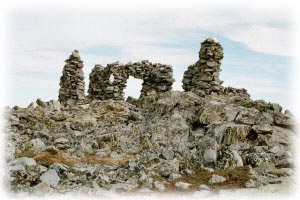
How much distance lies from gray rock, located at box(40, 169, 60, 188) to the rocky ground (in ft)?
0.12

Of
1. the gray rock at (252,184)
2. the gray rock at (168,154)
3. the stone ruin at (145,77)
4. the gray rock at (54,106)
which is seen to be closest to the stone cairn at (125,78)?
the stone ruin at (145,77)

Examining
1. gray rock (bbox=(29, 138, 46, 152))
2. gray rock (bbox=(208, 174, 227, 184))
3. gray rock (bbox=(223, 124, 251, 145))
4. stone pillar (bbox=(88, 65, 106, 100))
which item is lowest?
gray rock (bbox=(208, 174, 227, 184))

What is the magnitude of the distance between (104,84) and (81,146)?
18981 mm

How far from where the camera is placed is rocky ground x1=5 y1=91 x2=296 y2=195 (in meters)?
15.3

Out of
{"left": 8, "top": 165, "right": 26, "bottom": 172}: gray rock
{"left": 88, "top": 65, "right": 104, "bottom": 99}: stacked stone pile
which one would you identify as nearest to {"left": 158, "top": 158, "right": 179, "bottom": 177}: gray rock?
{"left": 8, "top": 165, "right": 26, "bottom": 172}: gray rock

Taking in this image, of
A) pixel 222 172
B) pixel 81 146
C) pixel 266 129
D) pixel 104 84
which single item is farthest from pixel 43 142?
pixel 104 84

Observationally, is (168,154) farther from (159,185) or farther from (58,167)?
(58,167)

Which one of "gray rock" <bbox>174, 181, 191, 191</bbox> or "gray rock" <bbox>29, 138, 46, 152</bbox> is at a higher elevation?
"gray rock" <bbox>29, 138, 46, 152</bbox>

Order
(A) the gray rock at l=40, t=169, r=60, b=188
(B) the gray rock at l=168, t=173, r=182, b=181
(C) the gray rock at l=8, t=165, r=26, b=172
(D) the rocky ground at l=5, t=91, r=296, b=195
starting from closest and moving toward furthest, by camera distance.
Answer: (A) the gray rock at l=40, t=169, r=60, b=188, (D) the rocky ground at l=5, t=91, r=296, b=195, (C) the gray rock at l=8, t=165, r=26, b=172, (B) the gray rock at l=168, t=173, r=182, b=181

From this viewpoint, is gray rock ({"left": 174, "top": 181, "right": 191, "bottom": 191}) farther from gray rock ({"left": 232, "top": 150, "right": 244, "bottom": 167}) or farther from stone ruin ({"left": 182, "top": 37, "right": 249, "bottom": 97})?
stone ruin ({"left": 182, "top": 37, "right": 249, "bottom": 97})

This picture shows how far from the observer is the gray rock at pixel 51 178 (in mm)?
14703

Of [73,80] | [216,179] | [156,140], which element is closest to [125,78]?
[73,80]

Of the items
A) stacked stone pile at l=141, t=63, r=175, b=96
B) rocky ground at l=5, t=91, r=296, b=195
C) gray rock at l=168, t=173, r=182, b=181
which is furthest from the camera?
stacked stone pile at l=141, t=63, r=175, b=96

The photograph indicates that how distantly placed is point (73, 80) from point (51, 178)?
89.8 ft
